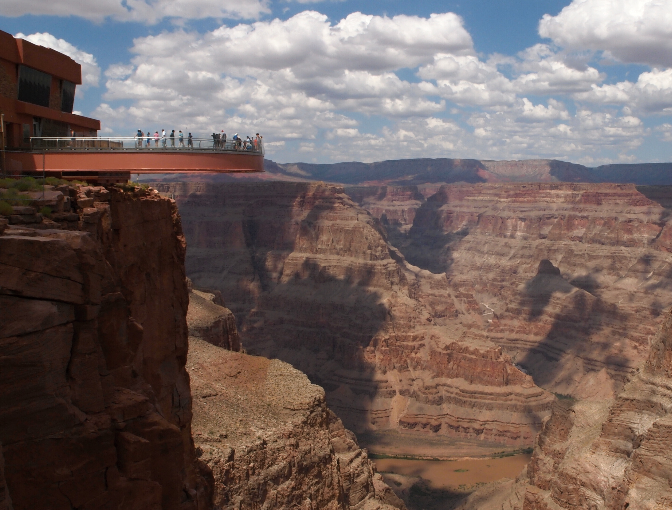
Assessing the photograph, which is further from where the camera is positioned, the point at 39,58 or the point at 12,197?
the point at 39,58

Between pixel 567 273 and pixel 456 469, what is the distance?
3302 inches

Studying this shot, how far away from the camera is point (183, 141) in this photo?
27609 mm

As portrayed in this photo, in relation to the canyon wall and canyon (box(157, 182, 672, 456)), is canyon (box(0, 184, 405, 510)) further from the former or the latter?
canyon (box(157, 182, 672, 456))

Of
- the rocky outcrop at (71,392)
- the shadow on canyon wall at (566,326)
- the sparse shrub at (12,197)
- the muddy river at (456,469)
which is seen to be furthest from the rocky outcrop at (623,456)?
the shadow on canyon wall at (566,326)

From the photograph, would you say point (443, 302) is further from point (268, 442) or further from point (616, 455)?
point (268, 442)

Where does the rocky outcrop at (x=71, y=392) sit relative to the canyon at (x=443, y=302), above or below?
above

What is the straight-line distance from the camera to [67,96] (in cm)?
2934

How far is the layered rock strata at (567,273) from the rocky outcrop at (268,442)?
59122 mm

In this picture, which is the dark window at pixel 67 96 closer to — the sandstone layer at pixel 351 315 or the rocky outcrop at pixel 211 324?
the rocky outcrop at pixel 211 324

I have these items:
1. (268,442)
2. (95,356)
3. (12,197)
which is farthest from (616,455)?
(12,197)

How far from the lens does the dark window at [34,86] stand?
25.5 metres

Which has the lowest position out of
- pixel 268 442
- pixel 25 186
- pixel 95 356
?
pixel 268 442

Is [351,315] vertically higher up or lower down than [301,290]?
lower down

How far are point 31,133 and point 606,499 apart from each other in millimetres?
36988
